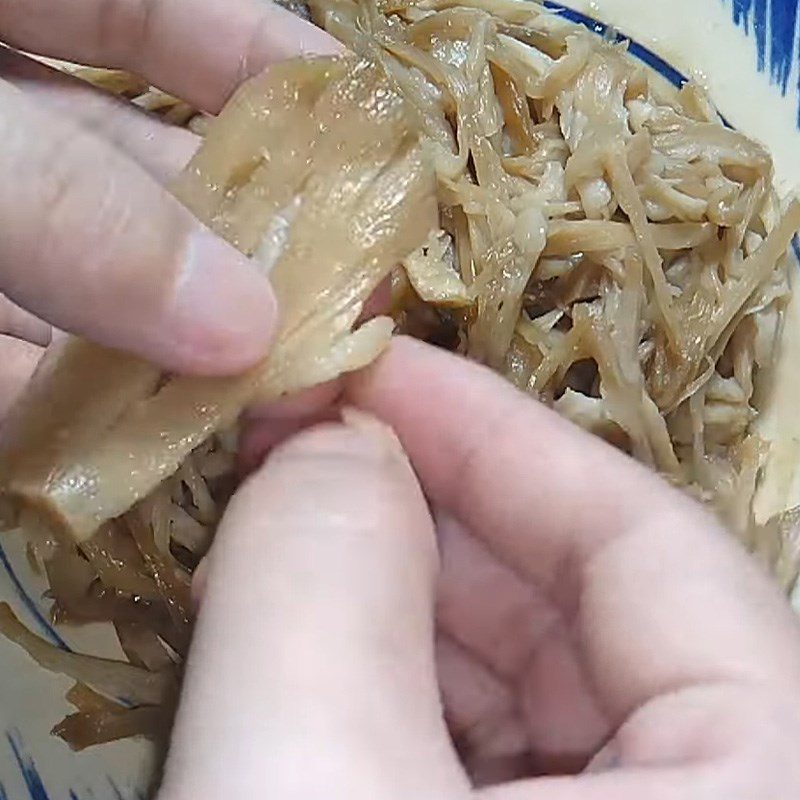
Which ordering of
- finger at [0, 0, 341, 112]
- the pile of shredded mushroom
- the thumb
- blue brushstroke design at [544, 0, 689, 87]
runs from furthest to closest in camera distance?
blue brushstroke design at [544, 0, 689, 87]
finger at [0, 0, 341, 112]
the pile of shredded mushroom
the thumb

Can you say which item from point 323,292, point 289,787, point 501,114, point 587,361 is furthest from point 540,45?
point 289,787

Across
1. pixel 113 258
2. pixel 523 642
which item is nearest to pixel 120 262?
pixel 113 258

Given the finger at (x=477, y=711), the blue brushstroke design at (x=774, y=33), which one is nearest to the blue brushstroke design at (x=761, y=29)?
the blue brushstroke design at (x=774, y=33)

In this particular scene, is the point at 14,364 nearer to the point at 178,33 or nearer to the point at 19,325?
the point at 19,325

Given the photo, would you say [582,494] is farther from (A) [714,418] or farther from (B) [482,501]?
(A) [714,418]

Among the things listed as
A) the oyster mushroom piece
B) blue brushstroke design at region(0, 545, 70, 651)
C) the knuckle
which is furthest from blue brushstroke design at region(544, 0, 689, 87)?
blue brushstroke design at region(0, 545, 70, 651)

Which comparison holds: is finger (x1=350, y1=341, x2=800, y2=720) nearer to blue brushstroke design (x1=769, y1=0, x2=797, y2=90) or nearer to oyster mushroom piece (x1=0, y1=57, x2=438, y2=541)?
oyster mushroom piece (x1=0, y1=57, x2=438, y2=541)
